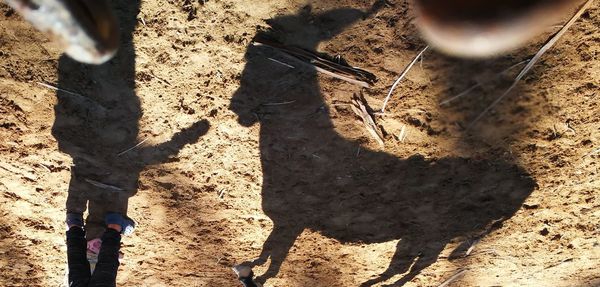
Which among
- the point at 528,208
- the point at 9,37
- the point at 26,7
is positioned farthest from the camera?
the point at 528,208

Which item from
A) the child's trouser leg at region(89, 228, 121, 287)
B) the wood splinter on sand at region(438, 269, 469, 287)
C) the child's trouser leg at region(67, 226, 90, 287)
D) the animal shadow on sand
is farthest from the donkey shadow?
the child's trouser leg at region(67, 226, 90, 287)

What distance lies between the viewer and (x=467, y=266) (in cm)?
260

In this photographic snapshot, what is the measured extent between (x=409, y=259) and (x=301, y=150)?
1.01 meters

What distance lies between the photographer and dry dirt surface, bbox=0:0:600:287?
1.98 metres

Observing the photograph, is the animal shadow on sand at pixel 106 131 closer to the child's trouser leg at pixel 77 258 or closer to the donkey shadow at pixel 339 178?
the child's trouser leg at pixel 77 258

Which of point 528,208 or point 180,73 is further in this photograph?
point 528,208

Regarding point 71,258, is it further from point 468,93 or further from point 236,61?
point 468,93

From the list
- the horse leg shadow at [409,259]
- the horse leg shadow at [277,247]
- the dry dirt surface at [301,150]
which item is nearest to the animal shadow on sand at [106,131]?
the dry dirt surface at [301,150]

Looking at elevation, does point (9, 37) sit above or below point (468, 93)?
above

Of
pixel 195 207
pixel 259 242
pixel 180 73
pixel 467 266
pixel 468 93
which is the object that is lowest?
pixel 467 266

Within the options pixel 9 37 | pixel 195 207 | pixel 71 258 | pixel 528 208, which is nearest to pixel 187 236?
pixel 195 207

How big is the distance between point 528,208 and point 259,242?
1.55 metres

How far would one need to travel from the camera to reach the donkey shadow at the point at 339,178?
2.04m

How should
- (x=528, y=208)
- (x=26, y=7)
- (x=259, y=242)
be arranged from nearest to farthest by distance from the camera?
1. (x=26, y=7)
2. (x=528, y=208)
3. (x=259, y=242)
